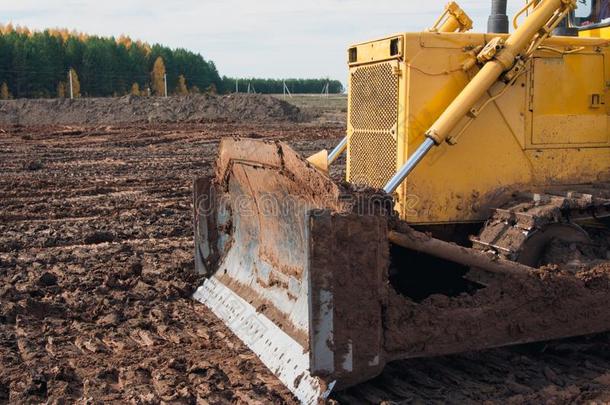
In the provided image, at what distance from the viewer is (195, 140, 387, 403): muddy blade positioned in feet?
13.0

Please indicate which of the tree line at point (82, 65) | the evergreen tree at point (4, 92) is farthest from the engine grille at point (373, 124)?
the evergreen tree at point (4, 92)

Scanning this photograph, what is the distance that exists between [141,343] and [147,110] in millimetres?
28842

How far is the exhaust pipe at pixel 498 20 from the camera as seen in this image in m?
5.80

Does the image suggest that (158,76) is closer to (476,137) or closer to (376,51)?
(376,51)

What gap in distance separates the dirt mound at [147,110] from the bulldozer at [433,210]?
25918 millimetres

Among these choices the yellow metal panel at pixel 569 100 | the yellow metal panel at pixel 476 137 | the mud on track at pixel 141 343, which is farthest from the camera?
the yellow metal panel at pixel 569 100

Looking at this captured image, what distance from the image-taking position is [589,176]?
18.6 ft

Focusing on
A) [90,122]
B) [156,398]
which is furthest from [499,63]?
[90,122]

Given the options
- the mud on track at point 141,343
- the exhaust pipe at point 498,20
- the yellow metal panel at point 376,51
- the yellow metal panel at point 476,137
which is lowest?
the mud on track at point 141,343

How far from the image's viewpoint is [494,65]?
16.9 ft

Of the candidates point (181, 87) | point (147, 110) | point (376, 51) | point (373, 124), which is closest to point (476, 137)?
point (373, 124)

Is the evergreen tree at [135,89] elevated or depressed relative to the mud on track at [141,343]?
elevated

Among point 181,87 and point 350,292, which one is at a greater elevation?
point 181,87

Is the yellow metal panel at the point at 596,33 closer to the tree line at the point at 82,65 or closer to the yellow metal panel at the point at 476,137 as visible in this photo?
the yellow metal panel at the point at 476,137
